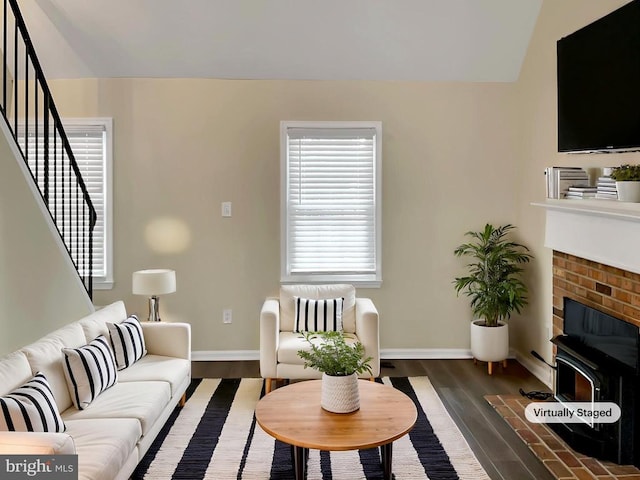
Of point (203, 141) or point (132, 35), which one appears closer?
point (132, 35)

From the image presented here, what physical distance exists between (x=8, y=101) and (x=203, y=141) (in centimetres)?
164

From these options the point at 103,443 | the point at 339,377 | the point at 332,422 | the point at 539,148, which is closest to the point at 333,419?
the point at 332,422

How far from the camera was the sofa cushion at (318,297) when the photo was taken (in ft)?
15.9

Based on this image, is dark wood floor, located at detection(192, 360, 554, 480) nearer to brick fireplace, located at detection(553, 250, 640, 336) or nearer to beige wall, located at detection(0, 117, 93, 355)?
brick fireplace, located at detection(553, 250, 640, 336)

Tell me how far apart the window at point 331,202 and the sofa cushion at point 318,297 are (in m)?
0.37

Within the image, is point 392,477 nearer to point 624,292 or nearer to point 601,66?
point 624,292

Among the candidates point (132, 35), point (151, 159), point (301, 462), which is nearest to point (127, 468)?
point (301, 462)

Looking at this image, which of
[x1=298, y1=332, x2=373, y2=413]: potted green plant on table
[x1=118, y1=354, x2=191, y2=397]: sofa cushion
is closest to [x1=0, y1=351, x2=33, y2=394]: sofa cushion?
[x1=118, y1=354, x2=191, y2=397]: sofa cushion

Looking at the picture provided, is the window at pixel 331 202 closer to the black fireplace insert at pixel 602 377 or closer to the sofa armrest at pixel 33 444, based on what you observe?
the black fireplace insert at pixel 602 377

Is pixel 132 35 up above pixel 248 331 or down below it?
above

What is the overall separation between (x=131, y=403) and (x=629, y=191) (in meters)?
2.91

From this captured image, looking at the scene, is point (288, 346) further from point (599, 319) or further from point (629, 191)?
point (629, 191)

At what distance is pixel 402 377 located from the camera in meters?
4.85

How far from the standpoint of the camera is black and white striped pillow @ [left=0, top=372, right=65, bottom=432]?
7.92ft
